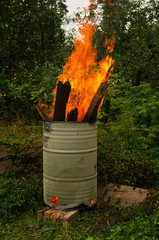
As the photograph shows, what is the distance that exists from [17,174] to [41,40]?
6.29m

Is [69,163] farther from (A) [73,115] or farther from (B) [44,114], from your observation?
(B) [44,114]

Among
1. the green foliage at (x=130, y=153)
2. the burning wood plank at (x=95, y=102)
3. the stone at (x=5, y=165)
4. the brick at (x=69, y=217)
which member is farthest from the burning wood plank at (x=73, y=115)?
the stone at (x=5, y=165)

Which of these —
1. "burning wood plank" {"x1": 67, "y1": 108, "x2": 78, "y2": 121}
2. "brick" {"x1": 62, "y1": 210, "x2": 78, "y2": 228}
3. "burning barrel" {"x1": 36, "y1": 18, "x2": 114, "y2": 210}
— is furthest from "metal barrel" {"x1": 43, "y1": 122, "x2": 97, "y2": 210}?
"burning wood plank" {"x1": 67, "y1": 108, "x2": 78, "y2": 121}

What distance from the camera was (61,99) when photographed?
342 cm

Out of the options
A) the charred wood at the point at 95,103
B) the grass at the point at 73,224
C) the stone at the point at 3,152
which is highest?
the charred wood at the point at 95,103

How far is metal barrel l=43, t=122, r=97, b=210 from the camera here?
3285 millimetres

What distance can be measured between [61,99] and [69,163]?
0.80 metres

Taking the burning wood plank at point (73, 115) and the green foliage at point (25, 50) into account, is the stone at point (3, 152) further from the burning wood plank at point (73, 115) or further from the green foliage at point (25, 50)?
the green foliage at point (25, 50)

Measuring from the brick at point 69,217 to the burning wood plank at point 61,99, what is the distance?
44.9 inches

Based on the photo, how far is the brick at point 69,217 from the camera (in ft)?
10.2

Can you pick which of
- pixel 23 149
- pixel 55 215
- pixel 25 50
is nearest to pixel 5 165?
pixel 23 149

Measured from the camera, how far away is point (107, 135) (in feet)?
18.0

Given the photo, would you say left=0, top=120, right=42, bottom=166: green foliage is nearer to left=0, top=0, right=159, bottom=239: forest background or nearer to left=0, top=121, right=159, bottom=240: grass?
left=0, top=0, right=159, bottom=239: forest background

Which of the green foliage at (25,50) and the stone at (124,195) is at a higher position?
the green foliage at (25,50)
